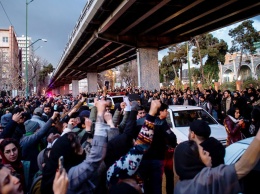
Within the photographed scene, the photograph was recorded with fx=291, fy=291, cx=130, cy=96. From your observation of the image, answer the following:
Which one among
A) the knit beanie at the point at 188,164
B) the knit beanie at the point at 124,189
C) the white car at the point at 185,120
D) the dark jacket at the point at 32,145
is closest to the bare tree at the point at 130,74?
the white car at the point at 185,120

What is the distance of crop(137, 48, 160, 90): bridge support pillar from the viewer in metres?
26.6

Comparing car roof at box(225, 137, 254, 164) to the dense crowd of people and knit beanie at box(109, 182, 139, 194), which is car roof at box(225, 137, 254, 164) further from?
knit beanie at box(109, 182, 139, 194)

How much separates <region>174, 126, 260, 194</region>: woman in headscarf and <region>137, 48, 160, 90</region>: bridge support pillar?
24.2 meters

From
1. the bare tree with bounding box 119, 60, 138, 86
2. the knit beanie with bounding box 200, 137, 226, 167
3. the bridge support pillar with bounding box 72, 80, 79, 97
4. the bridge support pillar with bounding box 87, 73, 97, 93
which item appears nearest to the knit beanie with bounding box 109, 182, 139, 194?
the knit beanie with bounding box 200, 137, 226, 167

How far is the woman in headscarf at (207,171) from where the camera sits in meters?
2.00

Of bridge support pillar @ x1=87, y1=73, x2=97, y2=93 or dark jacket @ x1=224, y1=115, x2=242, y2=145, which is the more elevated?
bridge support pillar @ x1=87, y1=73, x2=97, y2=93

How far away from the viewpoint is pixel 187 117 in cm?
921

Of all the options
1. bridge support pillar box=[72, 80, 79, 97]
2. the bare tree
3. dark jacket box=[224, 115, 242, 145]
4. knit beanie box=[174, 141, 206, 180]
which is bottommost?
dark jacket box=[224, 115, 242, 145]

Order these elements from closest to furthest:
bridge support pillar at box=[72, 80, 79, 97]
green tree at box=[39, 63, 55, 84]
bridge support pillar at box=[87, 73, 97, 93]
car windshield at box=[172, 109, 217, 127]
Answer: car windshield at box=[172, 109, 217, 127] → bridge support pillar at box=[87, 73, 97, 93] → bridge support pillar at box=[72, 80, 79, 97] → green tree at box=[39, 63, 55, 84]

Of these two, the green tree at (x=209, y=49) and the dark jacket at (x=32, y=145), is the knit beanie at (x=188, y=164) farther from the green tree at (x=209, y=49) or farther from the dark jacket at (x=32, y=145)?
the green tree at (x=209, y=49)

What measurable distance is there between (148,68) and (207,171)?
2483 cm

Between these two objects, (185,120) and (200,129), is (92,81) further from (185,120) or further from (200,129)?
(200,129)

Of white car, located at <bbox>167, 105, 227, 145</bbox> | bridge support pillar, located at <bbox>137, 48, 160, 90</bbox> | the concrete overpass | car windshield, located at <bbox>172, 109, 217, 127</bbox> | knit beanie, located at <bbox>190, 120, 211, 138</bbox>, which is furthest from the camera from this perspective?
bridge support pillar, located at <bbox>137, 48, 160, 90</bbox>

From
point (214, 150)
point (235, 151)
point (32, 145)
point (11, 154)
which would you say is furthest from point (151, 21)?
point (214, 150)
